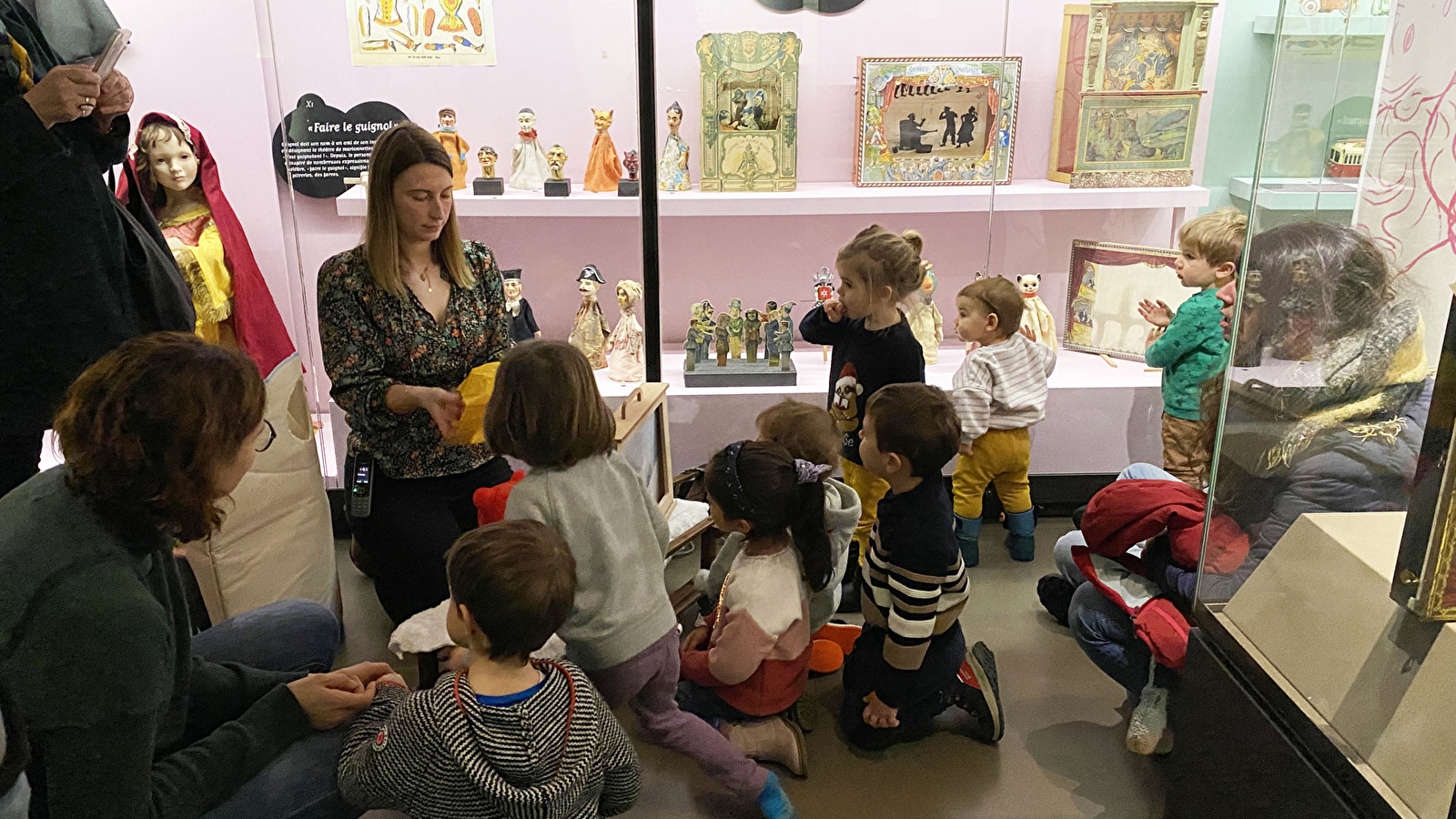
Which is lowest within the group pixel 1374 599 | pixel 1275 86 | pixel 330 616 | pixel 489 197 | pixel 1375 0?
pixel 330 616

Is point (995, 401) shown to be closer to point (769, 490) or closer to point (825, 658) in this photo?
point (825, 658)

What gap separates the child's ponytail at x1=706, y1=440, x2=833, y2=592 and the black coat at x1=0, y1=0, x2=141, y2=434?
1409mm

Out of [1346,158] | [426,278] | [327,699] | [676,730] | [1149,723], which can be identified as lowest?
[1149,723]

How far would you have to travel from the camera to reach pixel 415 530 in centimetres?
279

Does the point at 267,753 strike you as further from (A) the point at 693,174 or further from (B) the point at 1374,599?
(A) the point at 693,174

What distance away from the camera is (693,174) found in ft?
12.3

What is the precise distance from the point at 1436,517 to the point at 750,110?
2.62m

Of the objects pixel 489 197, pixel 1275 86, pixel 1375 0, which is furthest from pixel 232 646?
pixel 1375 0

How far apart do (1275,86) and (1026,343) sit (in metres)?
1.61

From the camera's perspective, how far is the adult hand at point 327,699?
1.82 metres

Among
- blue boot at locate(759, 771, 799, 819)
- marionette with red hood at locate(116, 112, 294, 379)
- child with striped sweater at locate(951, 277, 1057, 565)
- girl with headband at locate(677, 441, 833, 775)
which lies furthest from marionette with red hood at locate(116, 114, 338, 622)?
child with striped sweater at locate(951, 277, 1057, 565)

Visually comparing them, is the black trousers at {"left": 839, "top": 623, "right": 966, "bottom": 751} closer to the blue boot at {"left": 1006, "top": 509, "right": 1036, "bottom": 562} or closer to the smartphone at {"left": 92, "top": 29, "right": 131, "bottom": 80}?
the blue boot at {"left": 1006, "top": 509, "right": 1036, "bottom": 562}

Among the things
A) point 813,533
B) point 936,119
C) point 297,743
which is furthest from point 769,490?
point 936,119

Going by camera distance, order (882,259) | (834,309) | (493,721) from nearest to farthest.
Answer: (493,721)
(882,259)
(834,309)
